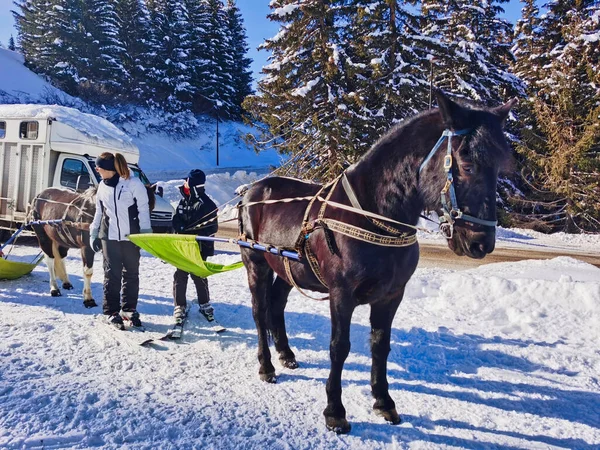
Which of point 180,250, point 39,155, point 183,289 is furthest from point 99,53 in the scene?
point 180,250

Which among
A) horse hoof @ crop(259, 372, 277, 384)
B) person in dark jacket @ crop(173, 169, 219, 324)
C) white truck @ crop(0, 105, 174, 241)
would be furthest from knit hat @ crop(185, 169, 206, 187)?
white truck @ crop(0, 105, 174, 241)

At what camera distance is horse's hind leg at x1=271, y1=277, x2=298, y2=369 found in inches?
161

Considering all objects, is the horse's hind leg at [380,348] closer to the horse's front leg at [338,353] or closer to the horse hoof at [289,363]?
the horse's front leg at [338,353]

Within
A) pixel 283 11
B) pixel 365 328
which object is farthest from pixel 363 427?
pixel 283 11

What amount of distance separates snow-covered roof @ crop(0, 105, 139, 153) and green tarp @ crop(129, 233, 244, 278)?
679 centimetres

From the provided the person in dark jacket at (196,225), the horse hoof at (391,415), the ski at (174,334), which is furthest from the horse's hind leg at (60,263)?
the horse hoof at (391,415)

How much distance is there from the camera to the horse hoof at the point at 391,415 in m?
3.07

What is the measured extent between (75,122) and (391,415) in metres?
10.5

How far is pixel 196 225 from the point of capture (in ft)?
17.4

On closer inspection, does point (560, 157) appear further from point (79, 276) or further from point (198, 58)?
point (198, 58)

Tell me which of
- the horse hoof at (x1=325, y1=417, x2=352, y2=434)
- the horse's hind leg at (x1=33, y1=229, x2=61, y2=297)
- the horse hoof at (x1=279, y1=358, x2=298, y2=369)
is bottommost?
the horse hoof at (x1=325, y1=417, x2=352, y2=434)

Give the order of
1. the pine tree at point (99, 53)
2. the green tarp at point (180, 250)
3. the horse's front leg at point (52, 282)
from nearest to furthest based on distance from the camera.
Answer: the green tarp at point (180, 250) < the horse's front leg at point (52, 282) < the pine tree at point (99, 53)

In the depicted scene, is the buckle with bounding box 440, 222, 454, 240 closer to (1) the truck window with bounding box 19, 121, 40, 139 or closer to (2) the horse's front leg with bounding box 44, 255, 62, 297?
(2) the horse's front leg with bounding box 44, 255, 62, 297

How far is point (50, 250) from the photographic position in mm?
6621
